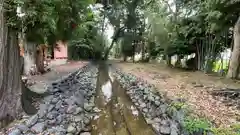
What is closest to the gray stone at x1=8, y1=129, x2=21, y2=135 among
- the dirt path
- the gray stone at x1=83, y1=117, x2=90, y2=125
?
the dirt path

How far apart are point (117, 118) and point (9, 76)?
240 centimetres

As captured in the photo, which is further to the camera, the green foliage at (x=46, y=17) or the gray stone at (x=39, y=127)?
the green foliage at (x=46, y=17)

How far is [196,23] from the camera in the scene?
36.4 feet

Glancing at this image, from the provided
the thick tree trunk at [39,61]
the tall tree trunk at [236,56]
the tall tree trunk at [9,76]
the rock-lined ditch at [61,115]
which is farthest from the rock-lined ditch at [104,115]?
the tall tree trunk at [236,56]

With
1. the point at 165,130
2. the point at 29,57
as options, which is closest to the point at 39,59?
the point at 29,57

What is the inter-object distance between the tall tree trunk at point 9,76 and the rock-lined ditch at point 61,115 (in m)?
0.32

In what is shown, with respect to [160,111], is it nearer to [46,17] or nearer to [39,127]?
[39,127]

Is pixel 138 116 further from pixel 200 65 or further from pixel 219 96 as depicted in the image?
pixel 200 65

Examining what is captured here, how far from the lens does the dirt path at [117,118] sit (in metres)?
4.61

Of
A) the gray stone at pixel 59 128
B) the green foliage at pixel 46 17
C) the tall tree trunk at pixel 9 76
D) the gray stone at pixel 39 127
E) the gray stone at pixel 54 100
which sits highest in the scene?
the green foliage at pixel 46 17

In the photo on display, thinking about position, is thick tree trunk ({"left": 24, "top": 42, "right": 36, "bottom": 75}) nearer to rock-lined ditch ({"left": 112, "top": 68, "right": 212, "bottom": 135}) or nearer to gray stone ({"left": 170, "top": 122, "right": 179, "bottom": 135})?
rock-lined ditch ({"left": 112, "top": 68, "right": 212, "bottom": 135})

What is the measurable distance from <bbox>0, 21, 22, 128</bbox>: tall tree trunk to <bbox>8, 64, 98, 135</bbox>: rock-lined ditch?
316 mm

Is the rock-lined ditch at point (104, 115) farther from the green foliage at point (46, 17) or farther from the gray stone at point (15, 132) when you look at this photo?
the green foliage at point (46, 17)

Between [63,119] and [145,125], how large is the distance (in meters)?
1.69
